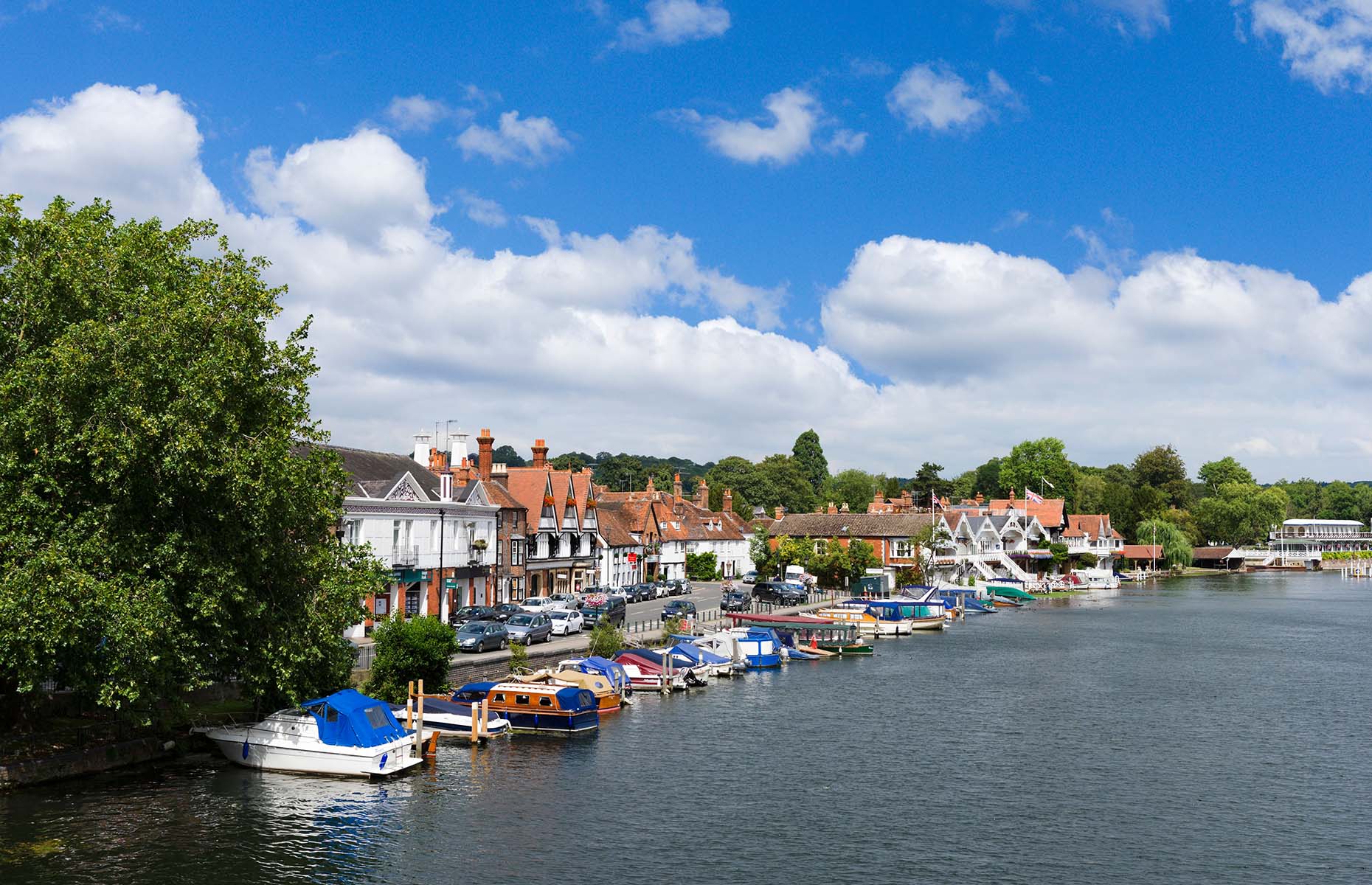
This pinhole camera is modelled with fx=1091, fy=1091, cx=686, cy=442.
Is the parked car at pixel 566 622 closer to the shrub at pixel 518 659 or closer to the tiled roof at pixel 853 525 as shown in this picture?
the shrub at pixel 518 659

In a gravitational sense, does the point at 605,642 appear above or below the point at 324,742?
above

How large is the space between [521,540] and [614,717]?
39.2m

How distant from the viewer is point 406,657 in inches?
1811

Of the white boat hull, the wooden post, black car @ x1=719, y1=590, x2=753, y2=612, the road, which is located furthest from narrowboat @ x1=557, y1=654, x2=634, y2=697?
black car @ x1=719, y1=590, x2=753, y2=612

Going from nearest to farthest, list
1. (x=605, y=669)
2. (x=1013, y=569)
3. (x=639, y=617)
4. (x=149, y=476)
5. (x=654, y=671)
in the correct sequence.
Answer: (x=149, y=476) < (x=605, y=669) < (x=654, y=671) < (x=639, y=617) < (x=1013, y=569)

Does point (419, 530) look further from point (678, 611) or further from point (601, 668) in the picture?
point (601, 668)

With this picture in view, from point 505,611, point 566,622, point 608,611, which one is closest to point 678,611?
point 608,611

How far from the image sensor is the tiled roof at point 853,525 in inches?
5074

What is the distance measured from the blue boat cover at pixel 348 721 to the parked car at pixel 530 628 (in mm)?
22266

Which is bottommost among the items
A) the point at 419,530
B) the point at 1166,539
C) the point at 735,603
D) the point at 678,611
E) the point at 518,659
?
the point at 735,603

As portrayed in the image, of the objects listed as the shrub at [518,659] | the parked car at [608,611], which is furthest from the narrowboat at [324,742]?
the parked car at [608,611]

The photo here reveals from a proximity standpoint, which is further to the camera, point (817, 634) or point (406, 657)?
point (817, 634)

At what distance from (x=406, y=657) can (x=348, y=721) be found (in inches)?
349

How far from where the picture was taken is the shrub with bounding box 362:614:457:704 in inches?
1801
